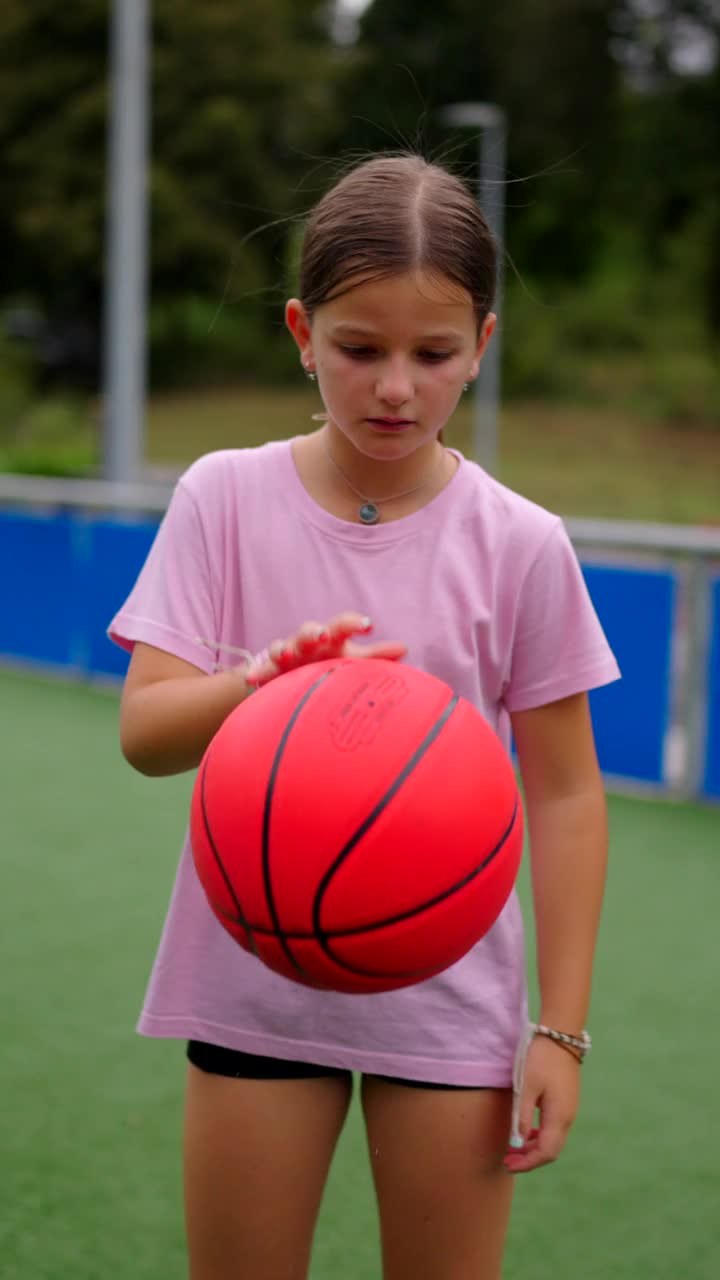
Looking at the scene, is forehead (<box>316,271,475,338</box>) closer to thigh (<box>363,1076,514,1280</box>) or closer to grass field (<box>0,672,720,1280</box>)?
thigh (<box>363,1076,514,1280</box>)

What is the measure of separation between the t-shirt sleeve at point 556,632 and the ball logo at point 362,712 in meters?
0.33

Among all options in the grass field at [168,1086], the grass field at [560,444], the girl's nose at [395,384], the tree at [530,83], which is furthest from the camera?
the tree at [530,83]

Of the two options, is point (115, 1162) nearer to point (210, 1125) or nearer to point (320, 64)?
point (210, 1125)

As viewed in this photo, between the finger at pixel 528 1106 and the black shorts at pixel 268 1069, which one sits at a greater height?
the black shorts at pixel 268 1069

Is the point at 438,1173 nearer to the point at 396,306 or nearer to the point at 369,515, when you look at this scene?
the point at 369,515

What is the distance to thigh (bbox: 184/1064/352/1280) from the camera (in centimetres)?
225

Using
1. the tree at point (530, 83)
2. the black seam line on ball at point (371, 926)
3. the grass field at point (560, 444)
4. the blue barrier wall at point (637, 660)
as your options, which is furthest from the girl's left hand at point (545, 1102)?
the tree at point (530, 83)

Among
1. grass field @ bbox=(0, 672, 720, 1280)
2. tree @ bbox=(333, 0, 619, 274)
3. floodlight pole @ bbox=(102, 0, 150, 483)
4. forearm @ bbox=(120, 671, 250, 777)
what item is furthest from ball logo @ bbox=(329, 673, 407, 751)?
tree @ bbox=(333, 0, 619, 274)

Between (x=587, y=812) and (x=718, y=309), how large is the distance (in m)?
48.0

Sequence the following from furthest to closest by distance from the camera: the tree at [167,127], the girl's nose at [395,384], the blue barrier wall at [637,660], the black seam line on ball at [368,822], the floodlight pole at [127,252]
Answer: the tree at [167,127]
the floodlight pole at [127,252]
the blue barrier wall at [637,660]
the girl's nose at [395,384]
the black seam line on ball at [368,822]

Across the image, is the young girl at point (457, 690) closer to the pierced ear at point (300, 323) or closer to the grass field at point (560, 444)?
the pierced ear at point (300, 323)

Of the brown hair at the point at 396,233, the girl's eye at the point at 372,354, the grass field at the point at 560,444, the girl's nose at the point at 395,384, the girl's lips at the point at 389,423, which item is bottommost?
the grass field at the point at 560,444

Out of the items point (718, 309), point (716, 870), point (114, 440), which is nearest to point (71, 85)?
point (718, 309)

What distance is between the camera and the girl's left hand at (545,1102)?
2260 millimetres
